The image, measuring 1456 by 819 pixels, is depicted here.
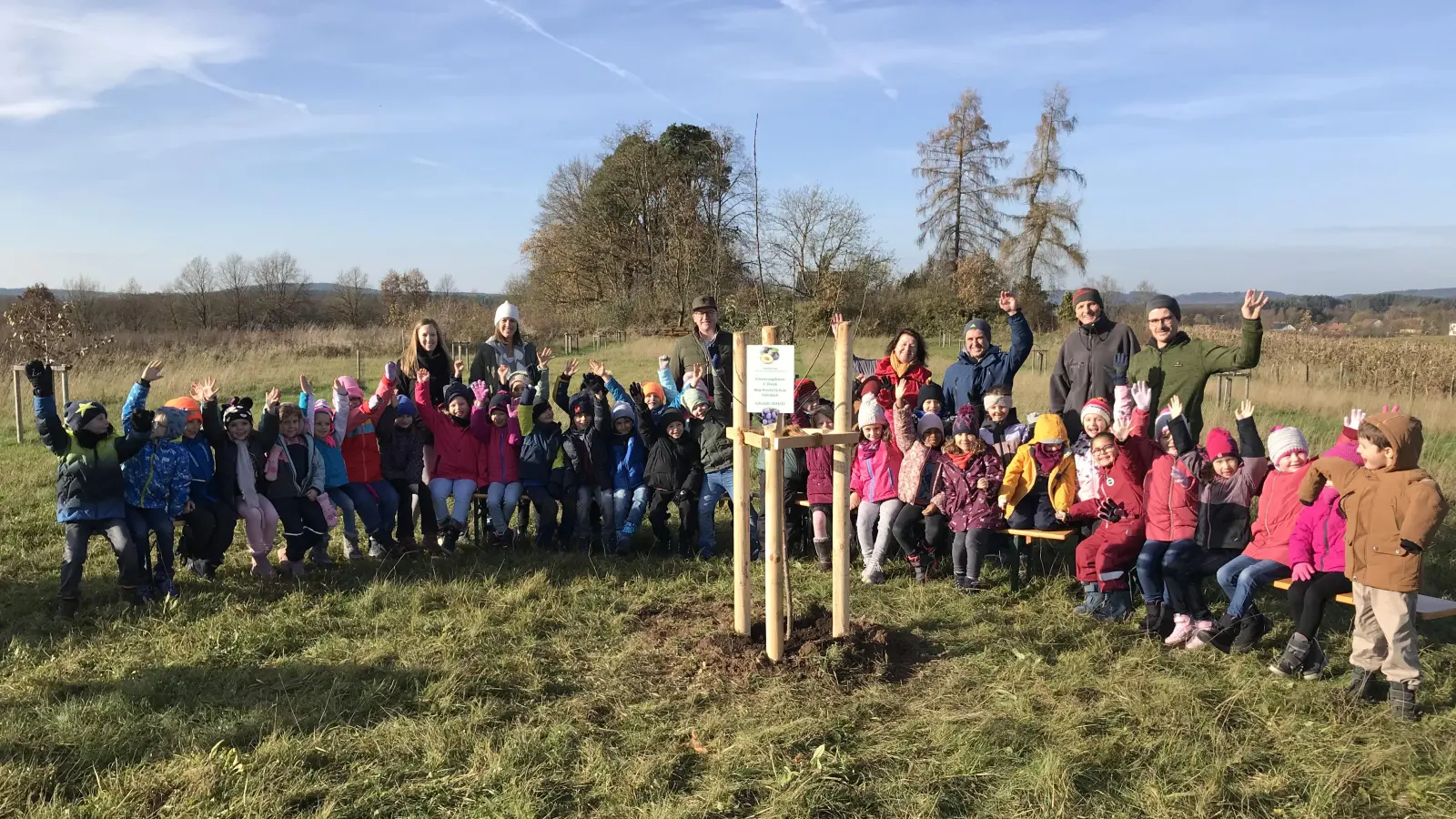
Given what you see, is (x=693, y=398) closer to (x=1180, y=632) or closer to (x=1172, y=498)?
(x=1172, y=498)

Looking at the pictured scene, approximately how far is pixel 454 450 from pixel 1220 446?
5.55 metres

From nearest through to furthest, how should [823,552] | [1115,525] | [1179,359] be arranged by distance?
1. [1115,525]
2. [1179,359]
3. [823,552]

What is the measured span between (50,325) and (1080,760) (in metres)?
21.1

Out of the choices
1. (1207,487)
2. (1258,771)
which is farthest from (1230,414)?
(1258,771)

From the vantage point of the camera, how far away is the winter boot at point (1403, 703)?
4.08 metres

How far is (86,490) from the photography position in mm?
5492

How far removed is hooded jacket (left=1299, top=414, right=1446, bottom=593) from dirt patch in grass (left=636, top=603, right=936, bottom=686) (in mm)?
2182

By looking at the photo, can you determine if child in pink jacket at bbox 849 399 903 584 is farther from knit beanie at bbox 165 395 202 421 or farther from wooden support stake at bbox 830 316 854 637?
knit beanie at bbox 165 395 202 421

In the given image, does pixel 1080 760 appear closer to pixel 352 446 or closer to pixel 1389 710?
pixel 1389 710

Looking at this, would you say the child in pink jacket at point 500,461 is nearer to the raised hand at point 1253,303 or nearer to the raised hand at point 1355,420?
the raised hand at point 1253,303

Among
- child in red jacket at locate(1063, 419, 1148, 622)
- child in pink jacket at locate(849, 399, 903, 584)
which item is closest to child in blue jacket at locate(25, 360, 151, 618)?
child in pink jacket at locate(849, 399, 903, 584)

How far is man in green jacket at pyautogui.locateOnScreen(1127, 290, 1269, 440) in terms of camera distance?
5609 mm

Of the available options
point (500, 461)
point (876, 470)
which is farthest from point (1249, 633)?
point (500, 461)

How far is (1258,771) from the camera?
3.64 meters
